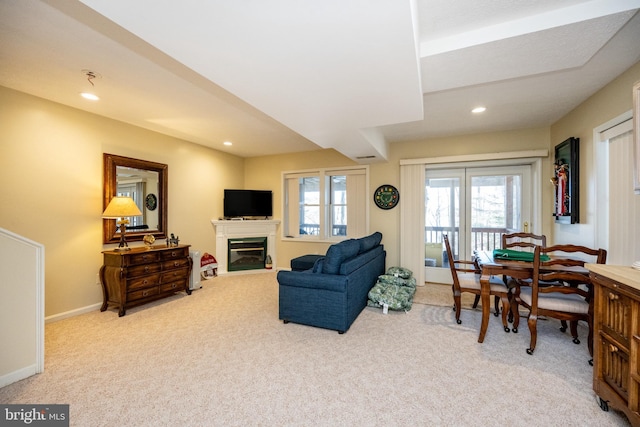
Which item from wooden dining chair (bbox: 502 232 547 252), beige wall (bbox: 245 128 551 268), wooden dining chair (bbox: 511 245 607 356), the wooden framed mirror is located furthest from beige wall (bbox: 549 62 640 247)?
the wooden framed mirror

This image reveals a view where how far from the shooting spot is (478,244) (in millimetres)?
4348

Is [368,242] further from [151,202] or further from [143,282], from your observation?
[151,202]

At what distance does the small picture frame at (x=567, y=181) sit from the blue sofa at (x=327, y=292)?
264cm

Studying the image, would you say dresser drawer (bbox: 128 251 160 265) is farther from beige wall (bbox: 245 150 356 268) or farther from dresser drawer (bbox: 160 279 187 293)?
beige wall (bbox: 245 150 356 268)

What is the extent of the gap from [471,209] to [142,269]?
16.5 ft

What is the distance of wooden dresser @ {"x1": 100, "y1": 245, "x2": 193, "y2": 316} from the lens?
10.3ft

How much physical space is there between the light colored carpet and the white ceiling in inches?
84.7

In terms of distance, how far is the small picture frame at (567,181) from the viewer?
3039 millimetres

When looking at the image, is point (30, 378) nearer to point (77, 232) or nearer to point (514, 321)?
point (77, 232)

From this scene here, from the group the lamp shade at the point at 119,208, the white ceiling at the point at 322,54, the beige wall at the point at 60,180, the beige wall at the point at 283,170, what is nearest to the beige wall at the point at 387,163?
the beige wall at the point at 283,170

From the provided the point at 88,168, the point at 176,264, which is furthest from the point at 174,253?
the point at 88,168

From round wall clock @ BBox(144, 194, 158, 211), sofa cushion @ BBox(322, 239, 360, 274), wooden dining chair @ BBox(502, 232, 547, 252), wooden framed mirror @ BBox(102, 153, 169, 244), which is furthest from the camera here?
round wall clock @ BBox(144, 194, 158, 211)

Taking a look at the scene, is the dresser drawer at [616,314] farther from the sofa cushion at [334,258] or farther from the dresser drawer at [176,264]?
the dresser drawer at [176,264]

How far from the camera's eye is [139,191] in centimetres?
387
